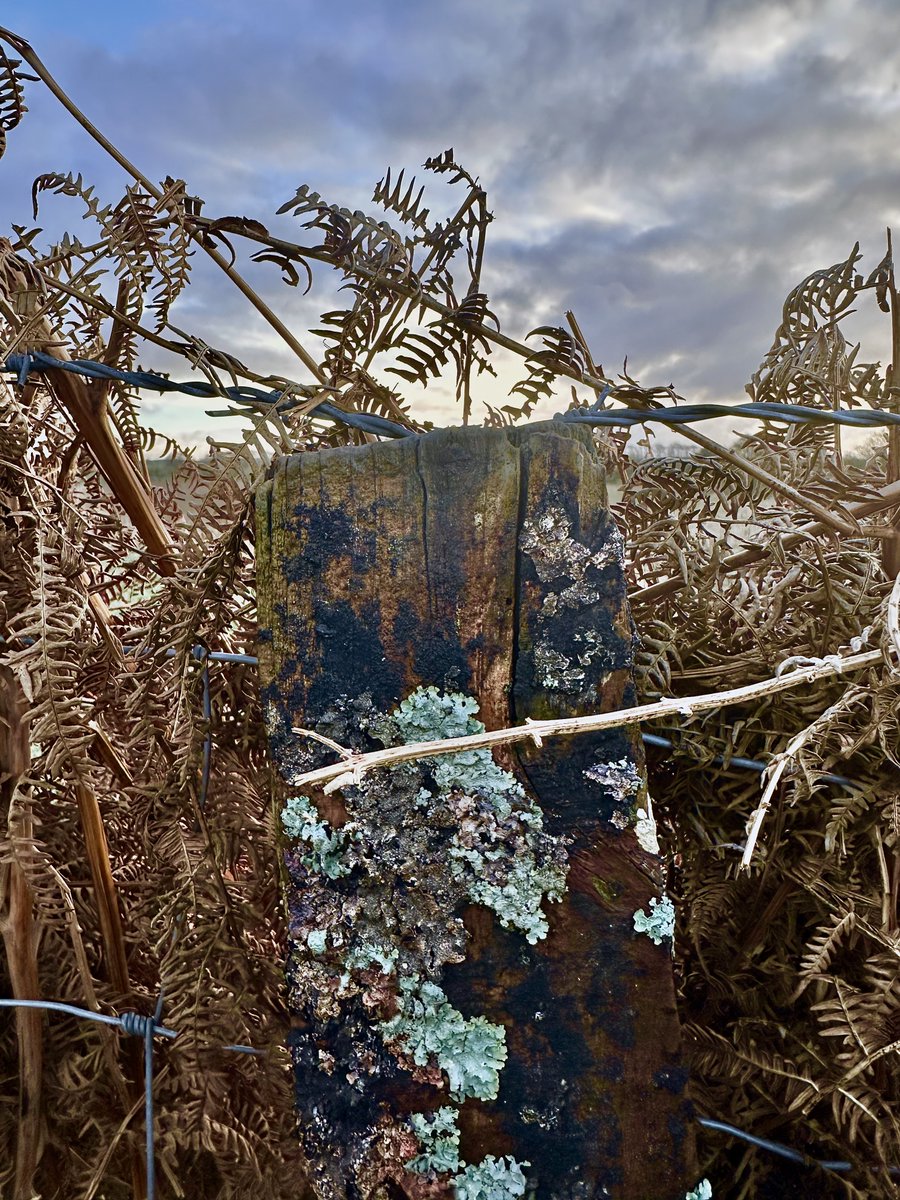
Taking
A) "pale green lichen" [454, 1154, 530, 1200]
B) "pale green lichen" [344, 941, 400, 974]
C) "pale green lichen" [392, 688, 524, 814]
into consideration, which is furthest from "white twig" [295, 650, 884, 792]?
"pale green lichen" [454, 1154, 530, 1200]

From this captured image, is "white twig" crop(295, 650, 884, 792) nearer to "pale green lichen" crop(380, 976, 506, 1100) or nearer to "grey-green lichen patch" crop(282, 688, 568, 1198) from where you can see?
"grey-green lichen patch" crop(282, 688, 568, 1198)

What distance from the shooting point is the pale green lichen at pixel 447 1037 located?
1.14 meters

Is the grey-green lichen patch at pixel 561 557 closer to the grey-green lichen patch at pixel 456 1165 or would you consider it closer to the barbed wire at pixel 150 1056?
the grey-green lichen patch at pixel 456 1165

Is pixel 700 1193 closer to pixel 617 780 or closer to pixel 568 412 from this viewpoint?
pixel 617 780

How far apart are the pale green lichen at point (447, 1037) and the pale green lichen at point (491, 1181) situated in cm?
9

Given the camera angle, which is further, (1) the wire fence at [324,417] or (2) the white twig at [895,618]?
(1) the wire fence at [324,417]

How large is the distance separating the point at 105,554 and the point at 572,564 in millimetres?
1094

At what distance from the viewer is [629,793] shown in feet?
3.81

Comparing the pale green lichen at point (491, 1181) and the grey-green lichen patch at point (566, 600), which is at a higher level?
the grey-green lichen patch at point (566, 600)

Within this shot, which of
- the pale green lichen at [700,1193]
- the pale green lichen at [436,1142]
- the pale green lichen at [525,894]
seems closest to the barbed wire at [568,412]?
the pale green lichen at [525,894]

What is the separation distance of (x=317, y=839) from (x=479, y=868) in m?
0.23

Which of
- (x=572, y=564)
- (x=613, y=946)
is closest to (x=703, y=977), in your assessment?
(x=613, y=946)

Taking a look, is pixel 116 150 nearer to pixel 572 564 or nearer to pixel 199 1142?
pixel 572 564

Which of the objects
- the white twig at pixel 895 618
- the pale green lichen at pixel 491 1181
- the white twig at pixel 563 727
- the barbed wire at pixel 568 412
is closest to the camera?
the white twig at pixel 563 727
